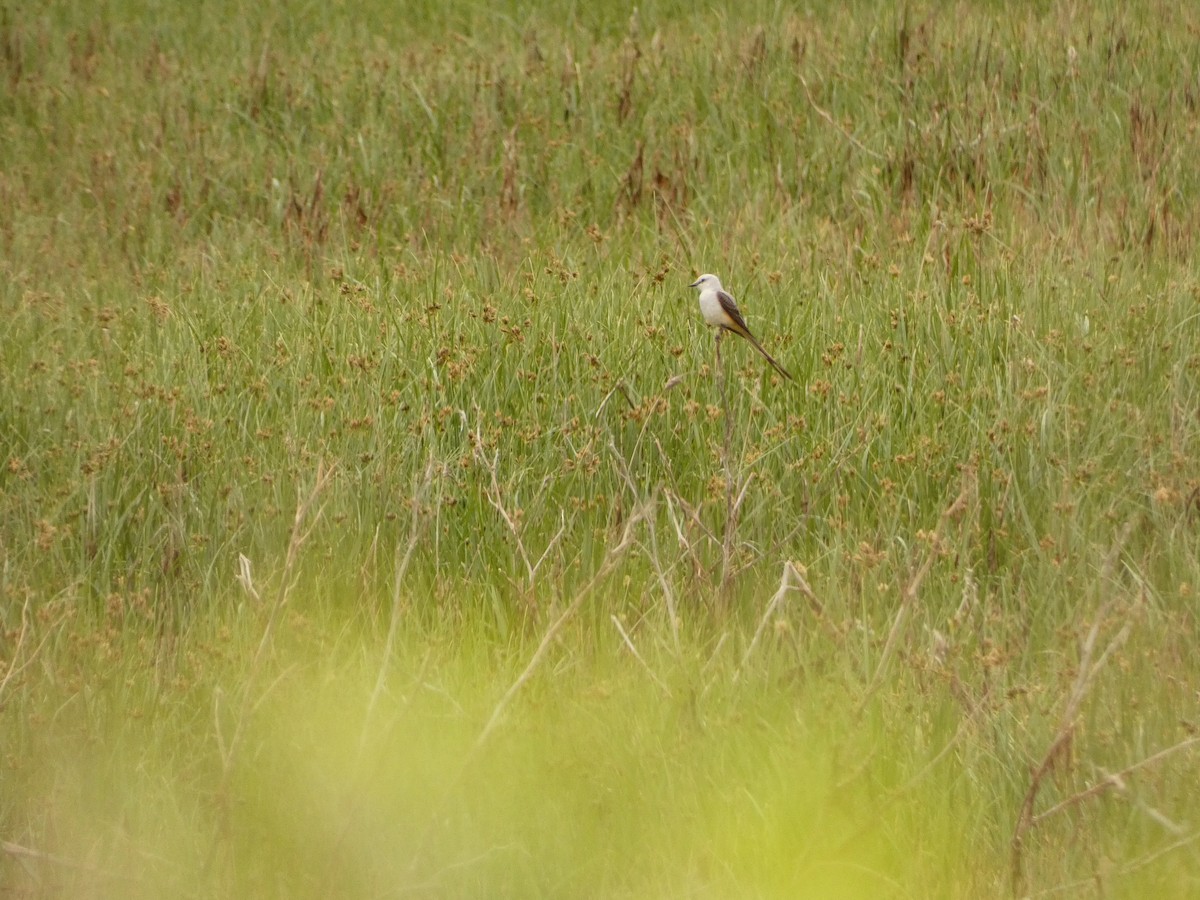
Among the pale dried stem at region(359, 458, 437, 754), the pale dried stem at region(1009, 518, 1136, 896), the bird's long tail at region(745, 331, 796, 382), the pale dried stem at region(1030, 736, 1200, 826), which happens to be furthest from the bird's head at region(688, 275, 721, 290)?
the pale dried stem at region(1030, 736, 1200, 826)

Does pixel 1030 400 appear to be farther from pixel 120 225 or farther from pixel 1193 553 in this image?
pixel 120 225

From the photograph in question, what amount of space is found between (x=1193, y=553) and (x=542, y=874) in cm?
166

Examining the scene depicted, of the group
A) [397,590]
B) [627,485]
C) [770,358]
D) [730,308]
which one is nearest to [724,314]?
[730,308]

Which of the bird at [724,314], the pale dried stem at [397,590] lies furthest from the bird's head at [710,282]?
the pale dried stem at [397,590]

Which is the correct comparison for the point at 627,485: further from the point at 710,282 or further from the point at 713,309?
the point at 710,282

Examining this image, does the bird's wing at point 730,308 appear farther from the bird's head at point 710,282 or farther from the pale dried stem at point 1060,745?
the pale dried stem at point 1060,745

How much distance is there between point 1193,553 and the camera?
3283 millimetres

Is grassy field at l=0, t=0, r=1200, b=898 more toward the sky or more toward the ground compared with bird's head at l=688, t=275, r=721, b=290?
more toward the ground

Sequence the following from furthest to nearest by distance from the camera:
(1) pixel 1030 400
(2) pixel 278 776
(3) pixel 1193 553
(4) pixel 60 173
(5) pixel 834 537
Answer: (4) pixel 60 173 < (1) pixel 1030 400 < (5) pixel 834 537 < (3) pixel 1193 553 < (2) pixel 278 776

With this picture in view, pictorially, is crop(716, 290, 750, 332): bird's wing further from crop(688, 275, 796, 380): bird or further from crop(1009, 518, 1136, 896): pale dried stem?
crop(1009, 518, 1136, 896): pale dried stem

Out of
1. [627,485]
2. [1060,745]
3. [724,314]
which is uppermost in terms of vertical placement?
[1060,745]

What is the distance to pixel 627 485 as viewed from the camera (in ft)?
12.4

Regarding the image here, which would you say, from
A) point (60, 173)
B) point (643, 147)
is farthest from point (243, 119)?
point (643, 147)

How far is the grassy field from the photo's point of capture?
2586 millimetres
